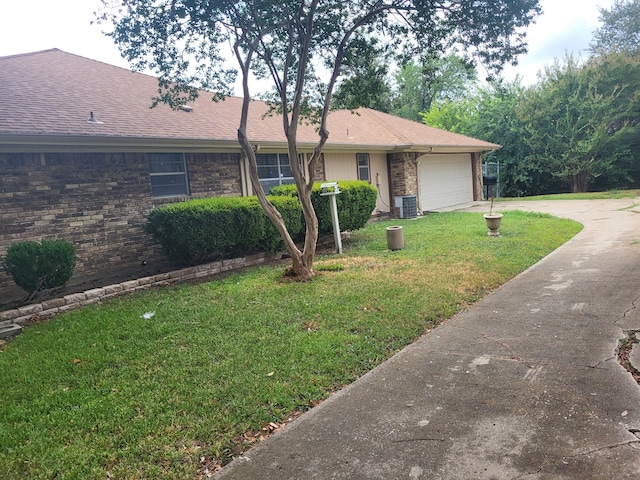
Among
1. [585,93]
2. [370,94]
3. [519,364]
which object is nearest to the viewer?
[519,364]

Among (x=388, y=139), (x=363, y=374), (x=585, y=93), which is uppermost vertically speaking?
(x=585, y=93)

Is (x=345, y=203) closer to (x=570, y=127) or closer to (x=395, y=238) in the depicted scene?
(x=395, y=238)

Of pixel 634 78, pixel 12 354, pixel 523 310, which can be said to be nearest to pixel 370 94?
pixel 523 310

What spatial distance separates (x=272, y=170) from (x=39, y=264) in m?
7.36

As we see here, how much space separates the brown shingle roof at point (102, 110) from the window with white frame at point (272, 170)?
698 millimetres

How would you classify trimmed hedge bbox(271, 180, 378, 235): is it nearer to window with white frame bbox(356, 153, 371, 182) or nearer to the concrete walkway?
window with white frame bbox(356, 153, 371, 182)

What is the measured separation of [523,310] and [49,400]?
5.13 metres

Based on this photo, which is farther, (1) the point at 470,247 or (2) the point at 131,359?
(1) the point at 470,247

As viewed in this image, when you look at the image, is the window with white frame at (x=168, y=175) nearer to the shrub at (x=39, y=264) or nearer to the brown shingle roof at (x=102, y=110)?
the brown shingle roof at (x=102, y=110)

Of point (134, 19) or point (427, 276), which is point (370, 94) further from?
point (134, 19)

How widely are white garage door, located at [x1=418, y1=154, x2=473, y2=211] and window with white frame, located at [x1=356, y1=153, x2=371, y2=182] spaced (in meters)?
2.64

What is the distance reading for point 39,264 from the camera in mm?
6828

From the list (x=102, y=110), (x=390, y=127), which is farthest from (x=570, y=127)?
(x=102, y=110)

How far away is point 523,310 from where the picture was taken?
5863 mm
